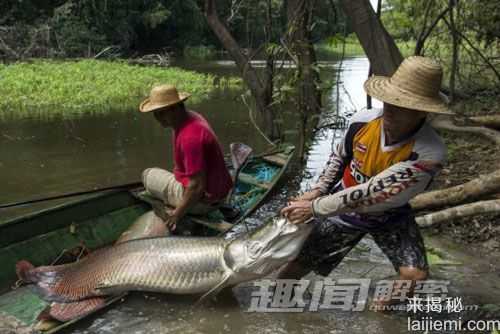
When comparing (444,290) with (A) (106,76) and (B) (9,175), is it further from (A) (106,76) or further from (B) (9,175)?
(A) (106,76)

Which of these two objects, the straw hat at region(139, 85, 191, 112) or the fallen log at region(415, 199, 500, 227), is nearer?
the straw hat at region(139, 85, 191, 112)

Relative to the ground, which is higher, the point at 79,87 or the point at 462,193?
the point at 79,87

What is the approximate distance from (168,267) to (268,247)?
933mm

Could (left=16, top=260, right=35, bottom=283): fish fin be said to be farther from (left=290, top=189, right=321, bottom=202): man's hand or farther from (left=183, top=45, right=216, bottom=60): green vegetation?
(left=183, top=45, right=216, bottom=60): green vegetation

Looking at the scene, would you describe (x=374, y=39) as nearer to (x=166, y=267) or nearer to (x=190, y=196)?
(x=190, y=196)

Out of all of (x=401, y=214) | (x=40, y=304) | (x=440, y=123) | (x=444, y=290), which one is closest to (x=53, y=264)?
(x=40, y=304)

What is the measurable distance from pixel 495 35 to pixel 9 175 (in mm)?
10439

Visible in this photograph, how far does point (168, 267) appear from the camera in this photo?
4.30m

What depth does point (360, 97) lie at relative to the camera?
1817 cm

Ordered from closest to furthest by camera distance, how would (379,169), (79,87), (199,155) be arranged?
(379,169), (199,155), (79,87)

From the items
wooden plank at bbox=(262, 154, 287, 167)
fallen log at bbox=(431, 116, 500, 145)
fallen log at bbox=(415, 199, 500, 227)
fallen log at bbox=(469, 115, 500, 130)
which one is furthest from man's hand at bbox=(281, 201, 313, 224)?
fallen log at bbox=(469, 115, 500, 130)

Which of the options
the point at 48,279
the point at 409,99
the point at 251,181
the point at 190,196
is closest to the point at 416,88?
the point at 409,99

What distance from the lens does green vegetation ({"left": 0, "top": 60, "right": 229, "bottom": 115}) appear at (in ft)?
47.6

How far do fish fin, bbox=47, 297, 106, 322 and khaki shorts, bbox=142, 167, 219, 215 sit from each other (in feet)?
4.38
